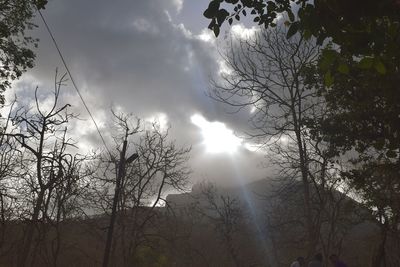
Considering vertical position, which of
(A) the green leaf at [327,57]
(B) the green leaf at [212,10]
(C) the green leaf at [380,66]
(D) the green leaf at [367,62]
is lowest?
(C) the green leaf at [380,66]

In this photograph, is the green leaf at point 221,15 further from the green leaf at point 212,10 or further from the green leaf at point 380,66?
the green leaf at point 380,66

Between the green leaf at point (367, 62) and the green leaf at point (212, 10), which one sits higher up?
the green leaf at point (212, 10)

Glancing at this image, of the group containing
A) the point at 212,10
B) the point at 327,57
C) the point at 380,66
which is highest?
the point at 212,10

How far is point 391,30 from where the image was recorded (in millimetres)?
2311

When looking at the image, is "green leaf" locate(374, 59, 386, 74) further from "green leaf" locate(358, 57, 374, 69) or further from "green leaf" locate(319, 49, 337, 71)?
Answer: "green leaf" locate(319, 49, 337, 71)

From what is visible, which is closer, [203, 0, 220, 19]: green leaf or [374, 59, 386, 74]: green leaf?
[374, 59, 386, 74]: green leaf

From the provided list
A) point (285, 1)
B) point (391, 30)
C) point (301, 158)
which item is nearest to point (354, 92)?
point (301, 158)

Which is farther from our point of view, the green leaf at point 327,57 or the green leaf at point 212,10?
the green leaf at point 212,10

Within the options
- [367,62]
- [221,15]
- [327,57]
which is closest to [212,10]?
[221,15]

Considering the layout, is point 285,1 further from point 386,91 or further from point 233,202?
point 233,202

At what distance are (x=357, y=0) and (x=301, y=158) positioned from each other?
13.7 meters

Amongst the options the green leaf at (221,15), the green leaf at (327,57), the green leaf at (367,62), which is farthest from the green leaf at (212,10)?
the green leaf at (367,62)

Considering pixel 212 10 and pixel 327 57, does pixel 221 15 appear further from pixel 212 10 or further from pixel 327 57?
pixel 327 57

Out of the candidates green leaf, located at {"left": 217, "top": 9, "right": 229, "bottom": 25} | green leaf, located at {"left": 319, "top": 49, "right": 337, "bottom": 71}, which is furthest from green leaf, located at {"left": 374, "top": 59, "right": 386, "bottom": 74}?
green leaf, located at {"left": 217, "top": 9, "right": 229, "bottom": 25}
